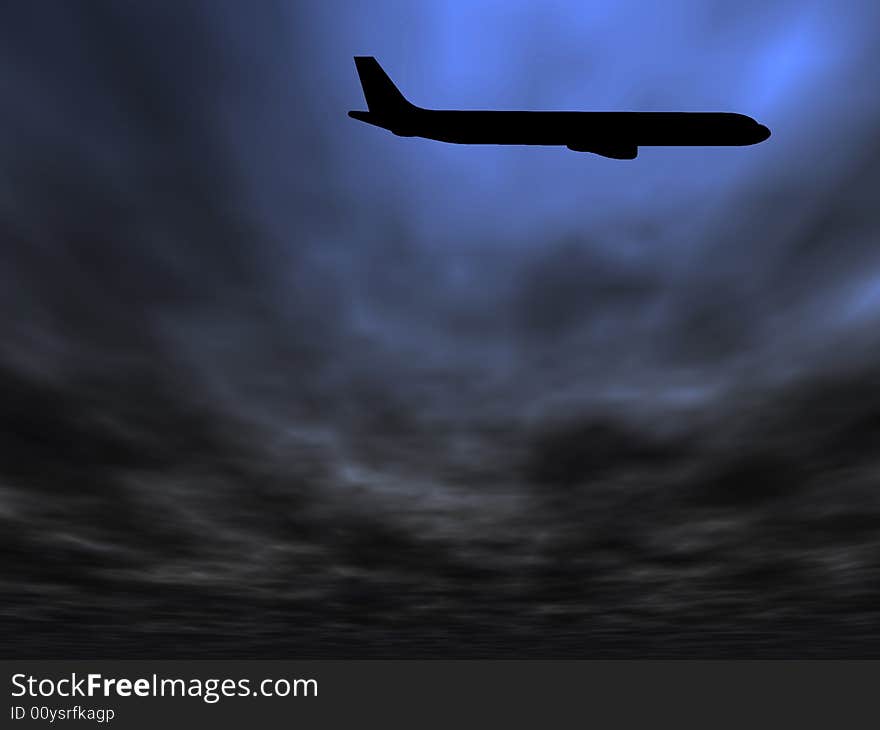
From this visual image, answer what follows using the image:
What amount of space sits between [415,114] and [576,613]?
74.1m

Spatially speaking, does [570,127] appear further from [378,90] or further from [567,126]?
[378,90]

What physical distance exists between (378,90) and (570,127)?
3592 millimetres

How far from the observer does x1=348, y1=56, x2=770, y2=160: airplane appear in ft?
34.3

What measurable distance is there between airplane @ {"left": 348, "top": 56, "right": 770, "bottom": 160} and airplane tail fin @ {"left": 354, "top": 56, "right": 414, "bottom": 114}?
0.06ft

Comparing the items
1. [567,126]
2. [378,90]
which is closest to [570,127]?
[567,126]

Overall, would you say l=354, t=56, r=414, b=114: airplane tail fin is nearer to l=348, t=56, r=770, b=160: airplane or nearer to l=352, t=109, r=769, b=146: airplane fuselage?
l=348, t=56, r=770, b=160: airplane

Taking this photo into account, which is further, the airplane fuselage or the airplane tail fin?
the airplane tail fin

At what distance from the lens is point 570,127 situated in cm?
1054

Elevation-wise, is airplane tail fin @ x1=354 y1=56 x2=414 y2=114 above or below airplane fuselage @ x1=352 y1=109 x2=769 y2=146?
above

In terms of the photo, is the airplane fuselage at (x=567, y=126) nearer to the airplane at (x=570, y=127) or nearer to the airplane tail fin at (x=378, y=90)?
the airplane at (x=570, y=127)

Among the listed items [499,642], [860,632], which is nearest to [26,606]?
[499,642]

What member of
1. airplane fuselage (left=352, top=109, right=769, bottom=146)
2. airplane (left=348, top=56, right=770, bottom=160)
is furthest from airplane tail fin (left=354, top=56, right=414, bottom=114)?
airplane fuselage (left=352, top=109, right=769, bottom=146)

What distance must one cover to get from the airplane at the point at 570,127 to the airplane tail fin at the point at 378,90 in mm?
18

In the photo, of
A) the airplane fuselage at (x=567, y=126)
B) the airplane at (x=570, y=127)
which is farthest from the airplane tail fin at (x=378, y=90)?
the airplane fuselage at (x=567, y=126)
